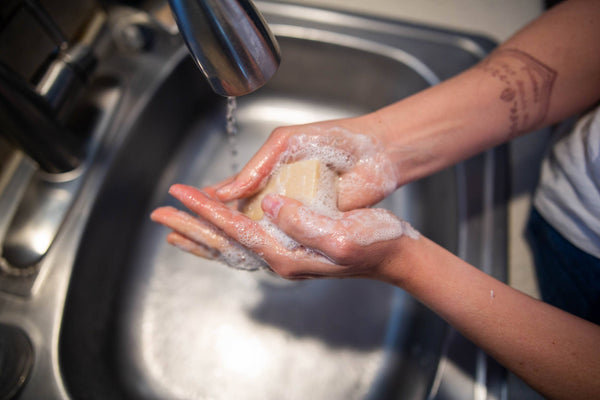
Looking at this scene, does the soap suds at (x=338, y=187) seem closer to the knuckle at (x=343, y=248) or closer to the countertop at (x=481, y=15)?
the knuckle at (x=343, y=248)

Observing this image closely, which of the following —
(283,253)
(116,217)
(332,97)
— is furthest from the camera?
(332,97)

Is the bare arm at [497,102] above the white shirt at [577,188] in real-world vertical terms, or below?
above

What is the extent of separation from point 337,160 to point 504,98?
0.32 m

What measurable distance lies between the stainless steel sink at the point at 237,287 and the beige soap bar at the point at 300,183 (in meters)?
0.27

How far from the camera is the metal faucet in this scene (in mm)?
355

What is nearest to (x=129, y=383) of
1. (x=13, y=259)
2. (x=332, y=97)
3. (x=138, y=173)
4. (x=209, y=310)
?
(x=209, y=310)

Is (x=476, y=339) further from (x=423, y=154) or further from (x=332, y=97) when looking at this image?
(x=332, y=97)

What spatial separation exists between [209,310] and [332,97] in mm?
638

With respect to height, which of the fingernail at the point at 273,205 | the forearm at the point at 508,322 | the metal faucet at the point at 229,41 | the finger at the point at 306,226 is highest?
the metal faucet at the point at 229,41

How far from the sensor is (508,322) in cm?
47

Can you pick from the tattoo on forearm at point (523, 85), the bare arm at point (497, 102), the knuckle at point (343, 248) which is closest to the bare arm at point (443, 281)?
the knuckle at point (343, 248)

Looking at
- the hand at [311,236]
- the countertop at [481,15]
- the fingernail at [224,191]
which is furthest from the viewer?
the countertop at [481,15]

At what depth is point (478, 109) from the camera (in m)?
0.62

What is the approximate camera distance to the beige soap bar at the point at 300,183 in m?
0.55
